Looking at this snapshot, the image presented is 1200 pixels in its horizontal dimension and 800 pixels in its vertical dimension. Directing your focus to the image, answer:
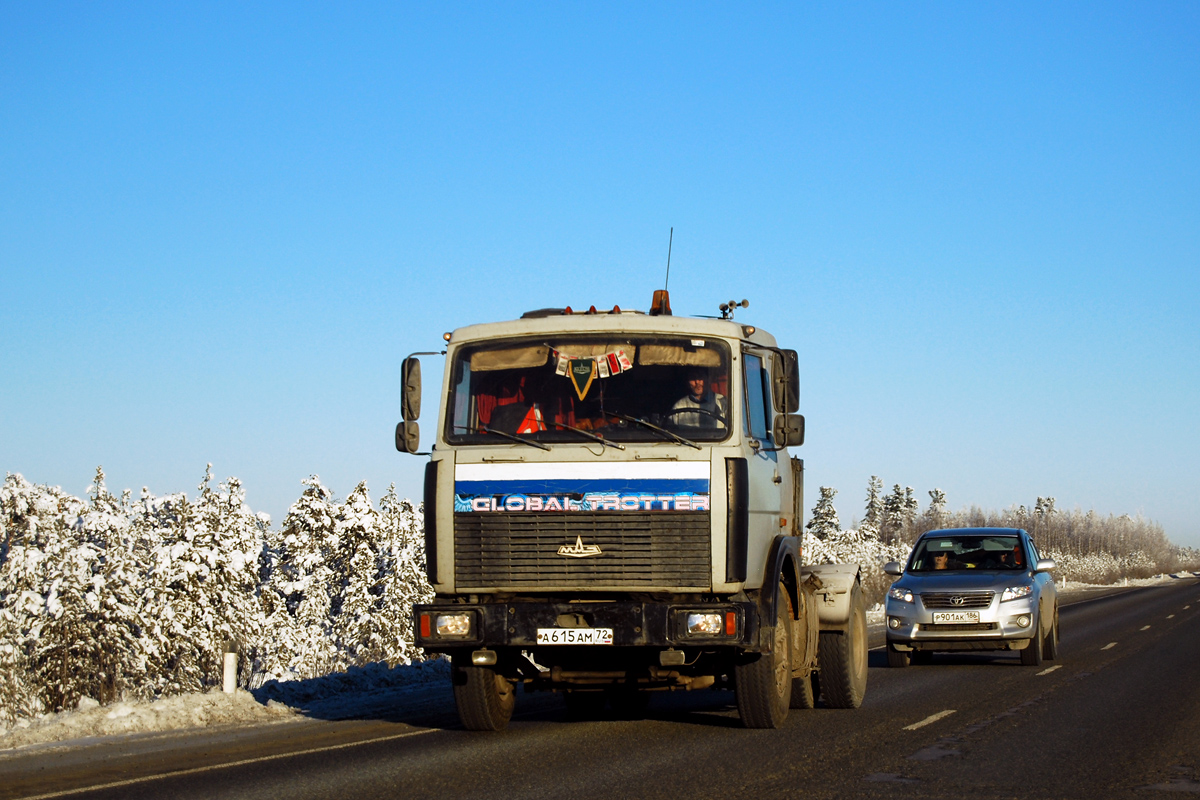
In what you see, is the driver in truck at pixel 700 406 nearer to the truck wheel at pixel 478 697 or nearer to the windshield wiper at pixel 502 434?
the windshield wiper at pixel 502 434

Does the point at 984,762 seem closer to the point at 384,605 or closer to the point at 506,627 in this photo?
the point at 506,627

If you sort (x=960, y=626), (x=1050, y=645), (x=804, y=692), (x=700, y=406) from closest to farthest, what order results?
(x=700, y=406) < (x=804, y=692) < (x=960, y=626) < (x=1050, y=645)

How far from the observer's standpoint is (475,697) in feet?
35.3

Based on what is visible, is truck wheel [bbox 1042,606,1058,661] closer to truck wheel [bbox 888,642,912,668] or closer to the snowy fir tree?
truck wheel [bbox 888,642,912,668]

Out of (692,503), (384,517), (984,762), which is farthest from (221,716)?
(384,517)

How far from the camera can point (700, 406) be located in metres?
9.98

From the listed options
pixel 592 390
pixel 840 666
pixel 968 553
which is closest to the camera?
pixel 592 390

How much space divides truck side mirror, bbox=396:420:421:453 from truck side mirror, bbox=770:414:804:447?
9.50ft

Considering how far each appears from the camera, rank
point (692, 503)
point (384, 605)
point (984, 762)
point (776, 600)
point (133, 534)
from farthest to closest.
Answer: point (133, 534) < point (384, 605) < point (776, 600) < point (692, 503) < point (984, 762)

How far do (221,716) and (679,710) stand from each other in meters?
4.33

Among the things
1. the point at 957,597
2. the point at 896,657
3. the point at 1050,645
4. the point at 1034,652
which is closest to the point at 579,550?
the point at 957,597

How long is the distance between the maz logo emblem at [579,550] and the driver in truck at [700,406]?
1151mm

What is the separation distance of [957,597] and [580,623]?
31.0ft

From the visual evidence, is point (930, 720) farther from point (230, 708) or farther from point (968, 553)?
point (968, 553)
